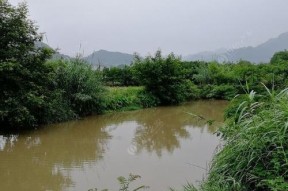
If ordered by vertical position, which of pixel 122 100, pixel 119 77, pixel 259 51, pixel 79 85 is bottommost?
pixel 122 100

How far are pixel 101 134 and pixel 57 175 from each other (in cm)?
420

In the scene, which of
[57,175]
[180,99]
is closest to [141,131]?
[57,175]

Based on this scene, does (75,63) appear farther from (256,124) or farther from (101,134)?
(256,124)

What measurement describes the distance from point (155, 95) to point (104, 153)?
30.7ft

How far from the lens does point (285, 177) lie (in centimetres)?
349

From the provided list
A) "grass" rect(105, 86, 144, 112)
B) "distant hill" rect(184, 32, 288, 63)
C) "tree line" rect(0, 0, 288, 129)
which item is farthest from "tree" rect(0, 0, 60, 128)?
"distant hill" rect(184, 32, 288, 63)

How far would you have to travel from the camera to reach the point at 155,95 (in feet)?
58.8

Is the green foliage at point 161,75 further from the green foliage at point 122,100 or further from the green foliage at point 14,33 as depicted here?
the green foliage at point 14,33

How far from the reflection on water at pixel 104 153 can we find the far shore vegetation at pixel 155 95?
84cm

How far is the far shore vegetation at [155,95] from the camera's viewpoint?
3.74 m

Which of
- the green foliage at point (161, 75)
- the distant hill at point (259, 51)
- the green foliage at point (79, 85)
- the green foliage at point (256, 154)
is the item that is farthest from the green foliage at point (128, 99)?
the distant hill at point (259, 51)

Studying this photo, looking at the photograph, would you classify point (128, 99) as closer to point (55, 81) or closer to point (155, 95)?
point (155, 95)

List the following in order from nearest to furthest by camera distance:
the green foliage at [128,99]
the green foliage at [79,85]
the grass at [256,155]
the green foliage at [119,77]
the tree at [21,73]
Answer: the grass at [256,155] → the tree at [21,73] → the green foliage at [79,85] → the green foliage at [128,99] → the green foliage at [119,77]

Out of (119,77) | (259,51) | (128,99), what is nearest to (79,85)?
(128,99)
